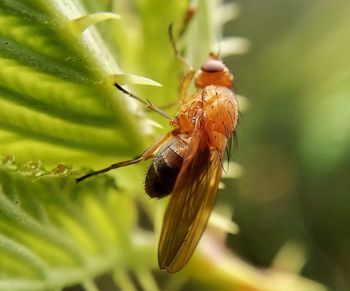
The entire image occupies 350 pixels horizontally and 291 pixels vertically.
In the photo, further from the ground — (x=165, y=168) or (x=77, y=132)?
(x=77, y=132)

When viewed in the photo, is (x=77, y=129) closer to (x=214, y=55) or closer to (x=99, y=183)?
(x=99, y=183)

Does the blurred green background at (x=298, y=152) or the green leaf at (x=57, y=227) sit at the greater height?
the green leaf at (x=57, y=227)

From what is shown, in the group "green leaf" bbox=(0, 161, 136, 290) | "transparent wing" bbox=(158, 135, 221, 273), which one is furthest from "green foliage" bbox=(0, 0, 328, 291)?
"transparent wing" bbox=(158, 135, 221, 273)

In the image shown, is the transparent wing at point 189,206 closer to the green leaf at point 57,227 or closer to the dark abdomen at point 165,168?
the dark abdomen at point 165,168

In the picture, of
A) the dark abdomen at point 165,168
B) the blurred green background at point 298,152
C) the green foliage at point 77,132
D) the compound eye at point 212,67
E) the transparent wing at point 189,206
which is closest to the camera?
the green foliage at point 77,132

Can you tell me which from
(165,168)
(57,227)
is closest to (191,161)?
(165,168)

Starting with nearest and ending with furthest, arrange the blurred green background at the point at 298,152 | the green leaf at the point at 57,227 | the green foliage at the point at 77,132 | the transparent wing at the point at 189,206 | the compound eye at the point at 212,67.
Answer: the green foliage at the point at 77,132 < the green leaf at the point at 57,227 < the transparent wing at the point at 189,206 < the compound eye at the point at 212,67 < the blurred green background at the point at 298,152

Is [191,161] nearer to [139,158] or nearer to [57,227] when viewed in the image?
[139,158]

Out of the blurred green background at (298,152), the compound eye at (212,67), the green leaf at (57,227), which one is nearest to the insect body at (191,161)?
the compound eye at (212,67)

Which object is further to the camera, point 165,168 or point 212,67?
point 212,67
